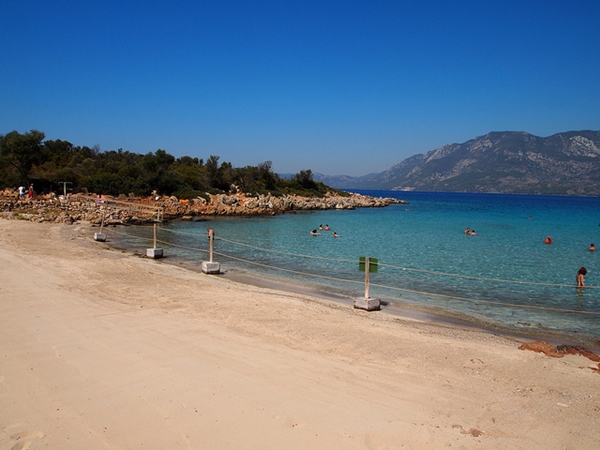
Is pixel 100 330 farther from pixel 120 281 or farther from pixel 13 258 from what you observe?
pixel 13 258

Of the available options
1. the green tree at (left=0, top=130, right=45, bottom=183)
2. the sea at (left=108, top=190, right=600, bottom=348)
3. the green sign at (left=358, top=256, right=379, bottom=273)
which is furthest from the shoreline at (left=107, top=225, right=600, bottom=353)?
the green tree at (left=0, top=130, right=45, bottom=183)

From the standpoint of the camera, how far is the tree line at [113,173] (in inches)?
1457

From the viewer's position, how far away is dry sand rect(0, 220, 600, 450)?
3.90 metres

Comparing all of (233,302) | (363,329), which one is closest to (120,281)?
(233,302)

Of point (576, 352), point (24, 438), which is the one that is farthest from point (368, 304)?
point (24, 438)

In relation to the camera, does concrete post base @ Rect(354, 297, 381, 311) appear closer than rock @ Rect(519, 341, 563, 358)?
No

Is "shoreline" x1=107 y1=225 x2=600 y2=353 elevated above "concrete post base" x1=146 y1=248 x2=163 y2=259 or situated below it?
below

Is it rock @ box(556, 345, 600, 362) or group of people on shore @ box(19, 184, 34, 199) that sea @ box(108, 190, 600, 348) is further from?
group of people on shore @ box(19, 184, 34, 199)

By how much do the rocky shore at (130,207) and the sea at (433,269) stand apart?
3.79 metres

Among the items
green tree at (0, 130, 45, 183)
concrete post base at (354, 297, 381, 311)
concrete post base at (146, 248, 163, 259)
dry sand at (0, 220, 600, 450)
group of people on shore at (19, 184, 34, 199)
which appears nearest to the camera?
dry sand at (0, 220, 600, 450)

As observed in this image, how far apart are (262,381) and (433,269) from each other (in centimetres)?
1288

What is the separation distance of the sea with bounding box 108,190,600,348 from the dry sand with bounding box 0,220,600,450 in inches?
87.7

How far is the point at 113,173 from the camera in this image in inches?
1802

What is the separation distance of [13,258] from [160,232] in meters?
13.5
